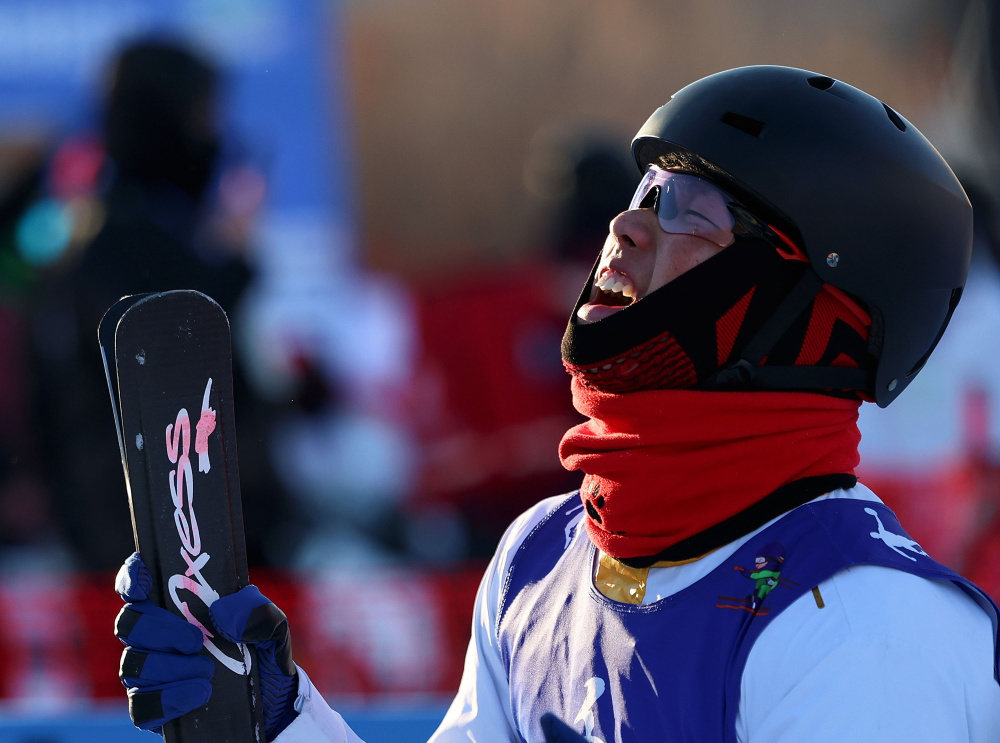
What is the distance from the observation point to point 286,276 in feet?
17.3

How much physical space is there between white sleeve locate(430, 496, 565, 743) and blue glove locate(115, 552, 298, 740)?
402 millimetres

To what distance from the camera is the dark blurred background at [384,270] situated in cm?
510

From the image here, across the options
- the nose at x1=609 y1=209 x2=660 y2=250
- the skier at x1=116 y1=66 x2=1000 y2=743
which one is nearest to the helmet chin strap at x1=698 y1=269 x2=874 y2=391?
the skier at x1=116 y1=66 x2=1000 y2=743

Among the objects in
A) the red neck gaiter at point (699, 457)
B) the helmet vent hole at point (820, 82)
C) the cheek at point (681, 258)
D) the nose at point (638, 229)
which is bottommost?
the red neck gaiter at point (699, 457)

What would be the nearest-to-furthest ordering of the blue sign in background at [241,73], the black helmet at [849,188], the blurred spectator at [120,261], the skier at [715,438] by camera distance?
the skier at [715,438], the black helmet at [849,188], the blurred spectator at [120,261], the blue sign in background at [241,73]

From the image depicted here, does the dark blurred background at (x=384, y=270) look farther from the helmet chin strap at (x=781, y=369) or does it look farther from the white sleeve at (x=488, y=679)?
the helmet chin strap at (x=781, y=369)

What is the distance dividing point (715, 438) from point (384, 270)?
3678 mm

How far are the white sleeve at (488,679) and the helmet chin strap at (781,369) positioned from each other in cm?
51

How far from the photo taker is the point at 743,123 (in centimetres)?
201

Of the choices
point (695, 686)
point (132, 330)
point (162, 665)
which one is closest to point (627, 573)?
point (695, 686)

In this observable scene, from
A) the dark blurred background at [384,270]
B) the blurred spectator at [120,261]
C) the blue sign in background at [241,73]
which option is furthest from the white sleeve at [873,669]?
the blue sign in background at [241,73]

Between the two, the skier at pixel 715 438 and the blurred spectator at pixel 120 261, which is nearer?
the skier at pixel 715 438

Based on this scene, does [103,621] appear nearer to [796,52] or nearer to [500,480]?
[500,480]

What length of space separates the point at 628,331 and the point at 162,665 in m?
0.99
